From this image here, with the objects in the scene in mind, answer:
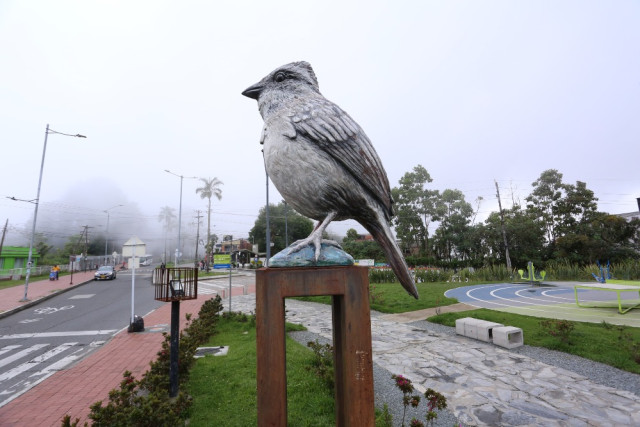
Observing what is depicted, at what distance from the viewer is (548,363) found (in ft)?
17.6

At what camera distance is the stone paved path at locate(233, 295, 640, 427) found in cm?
363

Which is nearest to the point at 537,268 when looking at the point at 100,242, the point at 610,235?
the point at 610,235

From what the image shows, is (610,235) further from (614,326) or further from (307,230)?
(307,230)

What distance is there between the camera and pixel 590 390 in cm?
426

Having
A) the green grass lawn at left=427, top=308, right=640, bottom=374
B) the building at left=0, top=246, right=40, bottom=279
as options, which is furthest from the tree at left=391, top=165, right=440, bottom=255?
the building at left=0, top=246, right=40, bottom=279

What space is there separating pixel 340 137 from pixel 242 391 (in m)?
3.94

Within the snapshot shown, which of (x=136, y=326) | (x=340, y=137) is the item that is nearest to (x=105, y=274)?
(x=136, y=326)

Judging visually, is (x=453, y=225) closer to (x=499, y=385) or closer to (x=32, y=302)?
(x=499, y=385)

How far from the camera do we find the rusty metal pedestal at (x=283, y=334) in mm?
1987

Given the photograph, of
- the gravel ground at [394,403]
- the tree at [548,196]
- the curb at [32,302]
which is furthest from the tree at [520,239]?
the curb at [32,302]

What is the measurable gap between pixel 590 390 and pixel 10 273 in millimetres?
31185

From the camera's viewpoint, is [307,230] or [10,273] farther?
[307,230]

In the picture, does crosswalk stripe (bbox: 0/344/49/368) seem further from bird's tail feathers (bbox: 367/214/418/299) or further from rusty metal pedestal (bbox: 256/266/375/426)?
bird's tail feathers (bbox: 367/214/418/299)

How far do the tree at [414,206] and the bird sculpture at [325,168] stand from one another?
28.0 m
